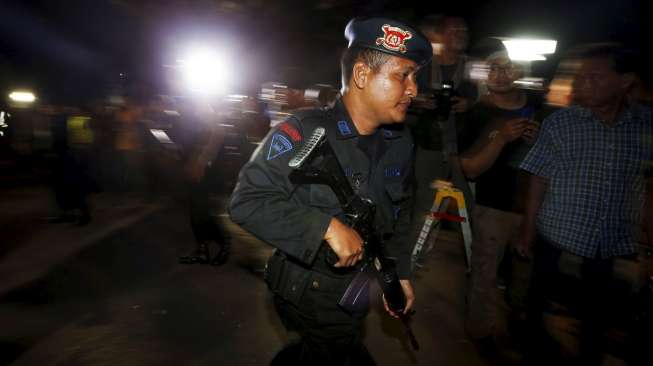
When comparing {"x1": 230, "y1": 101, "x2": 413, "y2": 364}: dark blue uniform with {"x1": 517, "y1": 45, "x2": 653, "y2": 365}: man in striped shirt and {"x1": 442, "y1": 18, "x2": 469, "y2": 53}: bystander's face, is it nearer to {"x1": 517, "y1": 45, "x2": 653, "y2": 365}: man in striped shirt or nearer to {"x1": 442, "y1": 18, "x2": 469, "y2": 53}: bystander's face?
{"x1": 517, "y1": 45, "x2": 653, "y2": 365}: man in striped shirt

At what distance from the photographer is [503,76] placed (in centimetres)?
355

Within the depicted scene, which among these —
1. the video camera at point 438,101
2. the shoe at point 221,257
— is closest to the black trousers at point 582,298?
the video camera at point 438,101

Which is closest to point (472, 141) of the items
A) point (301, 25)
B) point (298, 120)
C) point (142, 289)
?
point (298, 120)

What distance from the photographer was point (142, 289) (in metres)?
4.59

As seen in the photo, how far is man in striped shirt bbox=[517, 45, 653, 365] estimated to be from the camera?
2762mm

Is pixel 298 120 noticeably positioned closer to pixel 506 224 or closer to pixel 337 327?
pixel 337 327

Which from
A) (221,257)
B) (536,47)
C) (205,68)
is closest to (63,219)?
(221,257)

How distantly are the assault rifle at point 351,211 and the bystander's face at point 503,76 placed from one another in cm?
216

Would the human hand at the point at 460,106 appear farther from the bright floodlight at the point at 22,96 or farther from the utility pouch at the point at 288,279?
the bright floodlight at the point at 22,96

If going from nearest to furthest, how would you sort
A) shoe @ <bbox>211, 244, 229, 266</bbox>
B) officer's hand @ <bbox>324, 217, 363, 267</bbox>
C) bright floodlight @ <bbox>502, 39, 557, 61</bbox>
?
officer's hand @ <bbox>324, 217, 363, 267</bbox>, shoe @ <bbox>211, 244, 229, 266</bbox>, bright floodlight @ <bbox>502, 39, 557, 61</bbox>

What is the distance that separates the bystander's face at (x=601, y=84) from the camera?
275 centimetres

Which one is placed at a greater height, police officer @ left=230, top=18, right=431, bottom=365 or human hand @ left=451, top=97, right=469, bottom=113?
human hand @ left=451, top=97, right=469, bottom=113

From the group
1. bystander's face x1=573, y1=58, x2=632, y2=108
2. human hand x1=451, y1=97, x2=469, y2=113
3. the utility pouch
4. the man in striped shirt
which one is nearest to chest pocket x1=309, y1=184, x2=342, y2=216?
the utility pouch

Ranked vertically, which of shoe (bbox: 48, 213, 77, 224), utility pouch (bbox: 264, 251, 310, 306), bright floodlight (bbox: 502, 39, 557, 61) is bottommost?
shoe (bbox: 48, 213, 77, 224)
